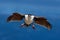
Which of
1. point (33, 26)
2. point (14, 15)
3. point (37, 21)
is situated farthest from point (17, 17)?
point (33, 26)

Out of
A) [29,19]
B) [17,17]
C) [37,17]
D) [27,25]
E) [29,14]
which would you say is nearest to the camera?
[29,19]

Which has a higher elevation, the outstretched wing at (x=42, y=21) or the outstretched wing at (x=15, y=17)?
the outstretched wing at (x=15, y=17)

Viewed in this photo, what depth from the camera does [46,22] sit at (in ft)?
13.0

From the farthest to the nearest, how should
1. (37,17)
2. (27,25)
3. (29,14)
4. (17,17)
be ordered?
(17,17) < (37,17) < (27,25) < (29,14)

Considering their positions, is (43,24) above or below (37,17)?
below

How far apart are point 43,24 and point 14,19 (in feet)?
2.95

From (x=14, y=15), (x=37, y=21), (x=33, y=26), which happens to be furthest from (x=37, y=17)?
(x=14, y=15)

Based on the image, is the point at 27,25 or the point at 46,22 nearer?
the point at 27,25

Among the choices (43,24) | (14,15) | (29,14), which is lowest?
(43,24)

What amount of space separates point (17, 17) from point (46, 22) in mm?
894

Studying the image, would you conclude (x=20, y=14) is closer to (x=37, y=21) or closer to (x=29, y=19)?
(x=37, y=21)

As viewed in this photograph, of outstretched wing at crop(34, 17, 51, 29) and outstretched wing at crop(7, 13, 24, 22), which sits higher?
outstretched wing at crop(7, 13, 24, 22)

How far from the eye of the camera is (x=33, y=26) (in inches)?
126

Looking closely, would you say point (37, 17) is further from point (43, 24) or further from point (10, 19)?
point (10, 19)
